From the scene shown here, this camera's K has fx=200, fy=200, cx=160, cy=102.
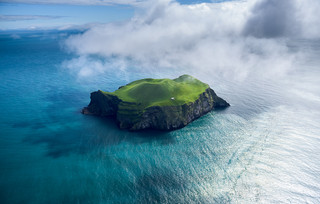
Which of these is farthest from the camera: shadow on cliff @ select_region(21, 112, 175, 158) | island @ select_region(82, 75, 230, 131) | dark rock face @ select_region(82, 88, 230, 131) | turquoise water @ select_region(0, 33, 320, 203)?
island @ select_region(82, 75, 230, 131)

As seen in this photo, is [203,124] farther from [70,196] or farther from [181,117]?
[70,196]

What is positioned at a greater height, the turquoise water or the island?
the island

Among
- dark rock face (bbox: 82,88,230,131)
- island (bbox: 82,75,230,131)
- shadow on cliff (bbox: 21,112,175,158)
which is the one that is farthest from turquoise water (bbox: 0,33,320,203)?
island (bbox: 82,75,230,131)

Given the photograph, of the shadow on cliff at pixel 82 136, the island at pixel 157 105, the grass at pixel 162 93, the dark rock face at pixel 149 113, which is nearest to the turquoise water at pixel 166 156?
the shadow on cliff at pixel 82 136

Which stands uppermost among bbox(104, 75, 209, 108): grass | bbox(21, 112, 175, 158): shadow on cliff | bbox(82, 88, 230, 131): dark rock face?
bbox(104, 75, 209, 108): grass

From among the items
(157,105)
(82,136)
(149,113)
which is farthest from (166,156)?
(82,136)

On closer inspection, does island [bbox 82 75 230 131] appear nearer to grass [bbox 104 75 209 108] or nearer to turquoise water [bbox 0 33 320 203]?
grass [bbox 104 75 209 108]

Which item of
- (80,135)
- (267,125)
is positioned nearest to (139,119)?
(80,135)
